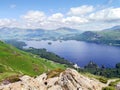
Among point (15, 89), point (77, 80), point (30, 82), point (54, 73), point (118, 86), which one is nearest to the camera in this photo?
point (15, 89)

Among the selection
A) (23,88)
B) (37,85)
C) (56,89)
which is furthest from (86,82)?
(23,88)

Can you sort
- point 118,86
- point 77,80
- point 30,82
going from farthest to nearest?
point 118,86 < point 77,80 < point 30,82

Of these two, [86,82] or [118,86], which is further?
[118,86]

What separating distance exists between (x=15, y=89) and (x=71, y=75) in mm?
12480

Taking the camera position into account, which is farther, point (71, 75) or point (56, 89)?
point (71, 75)

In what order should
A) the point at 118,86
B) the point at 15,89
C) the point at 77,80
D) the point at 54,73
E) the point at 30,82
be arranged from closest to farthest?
the point at 15,89 → the point at 30,82 → the point at 77,80 → the point at 118,86 → the point at 54,73

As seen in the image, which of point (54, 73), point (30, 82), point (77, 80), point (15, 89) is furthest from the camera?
point (54, 73)

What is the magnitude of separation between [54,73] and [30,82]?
19481 millimetres

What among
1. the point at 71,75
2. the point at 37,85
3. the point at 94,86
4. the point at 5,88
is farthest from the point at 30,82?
the point at 94,86

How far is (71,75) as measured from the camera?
161 ft

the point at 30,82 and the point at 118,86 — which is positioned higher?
the point at 30,82

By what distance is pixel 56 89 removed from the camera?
4603 centimetres

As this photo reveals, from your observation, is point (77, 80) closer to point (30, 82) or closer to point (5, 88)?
point (30, 82)

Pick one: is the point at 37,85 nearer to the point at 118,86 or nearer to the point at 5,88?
the point at 5,88
